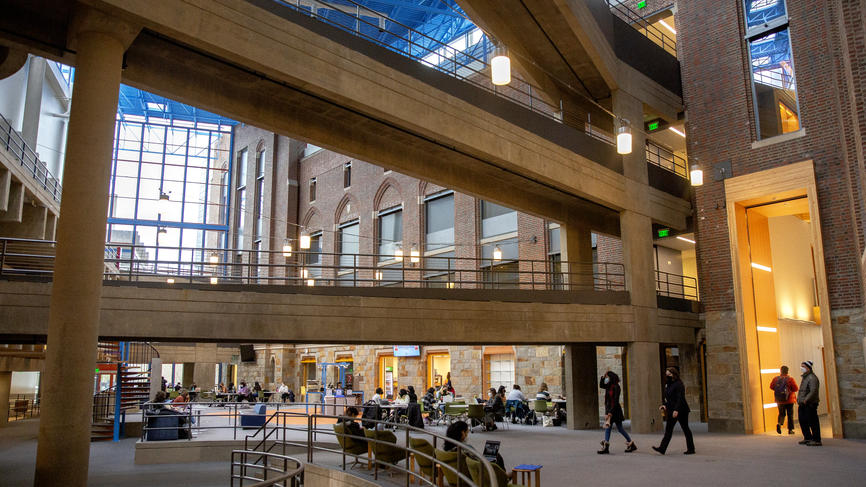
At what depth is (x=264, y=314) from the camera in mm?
12578

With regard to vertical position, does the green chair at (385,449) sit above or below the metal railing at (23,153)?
below

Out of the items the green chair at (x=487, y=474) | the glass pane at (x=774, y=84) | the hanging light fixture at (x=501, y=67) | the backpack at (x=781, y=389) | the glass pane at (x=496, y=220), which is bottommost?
the green chair at (x=487, y=474)

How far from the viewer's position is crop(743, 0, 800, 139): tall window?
17688 millimetres

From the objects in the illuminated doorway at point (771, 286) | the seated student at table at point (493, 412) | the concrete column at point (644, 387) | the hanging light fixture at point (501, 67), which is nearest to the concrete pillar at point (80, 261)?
the hanging light fixture at point (501, 67)

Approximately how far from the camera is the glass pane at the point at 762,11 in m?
18.1

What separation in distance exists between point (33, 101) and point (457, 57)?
1885 cm

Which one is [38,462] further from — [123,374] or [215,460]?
[123,374]

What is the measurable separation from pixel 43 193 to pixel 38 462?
1426 centimetres

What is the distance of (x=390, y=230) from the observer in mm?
33094

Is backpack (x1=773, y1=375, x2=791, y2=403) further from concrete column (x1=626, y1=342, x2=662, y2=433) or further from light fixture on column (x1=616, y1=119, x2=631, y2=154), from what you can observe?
light fixture on column (x1=616, y1=119, x2=631, y2=154)

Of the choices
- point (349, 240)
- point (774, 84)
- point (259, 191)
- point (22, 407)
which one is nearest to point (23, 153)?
point (22, 407)

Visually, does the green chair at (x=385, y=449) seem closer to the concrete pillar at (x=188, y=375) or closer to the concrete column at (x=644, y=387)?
the concrete column at (x=644, y=387)

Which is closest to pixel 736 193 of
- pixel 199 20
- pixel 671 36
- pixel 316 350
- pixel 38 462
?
pixel 671 36

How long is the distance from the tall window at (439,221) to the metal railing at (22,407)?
787 inches
